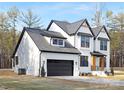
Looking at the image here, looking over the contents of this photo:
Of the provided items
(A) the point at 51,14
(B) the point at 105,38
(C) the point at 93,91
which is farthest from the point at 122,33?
(C) the point at 93,91

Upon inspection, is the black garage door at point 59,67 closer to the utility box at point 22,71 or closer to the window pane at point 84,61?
the window pane at point 84,61

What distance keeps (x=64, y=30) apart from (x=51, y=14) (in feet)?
19.8

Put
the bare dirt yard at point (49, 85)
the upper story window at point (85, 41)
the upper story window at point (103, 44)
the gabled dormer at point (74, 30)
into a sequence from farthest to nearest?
the upper story window at point (103, 44)
the upper story window at point (85, 41)
the gabled dormer at point (74, 30)
the bare dirt yard at point (49, 85)

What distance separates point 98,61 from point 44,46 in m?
10.4

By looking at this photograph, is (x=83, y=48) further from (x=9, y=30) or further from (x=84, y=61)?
(x=9, y=30)

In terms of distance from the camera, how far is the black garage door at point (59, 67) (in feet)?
103

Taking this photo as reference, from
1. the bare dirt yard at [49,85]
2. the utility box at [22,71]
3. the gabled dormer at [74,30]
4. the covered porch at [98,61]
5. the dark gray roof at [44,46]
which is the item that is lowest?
the bare dirt yard at [49,85]

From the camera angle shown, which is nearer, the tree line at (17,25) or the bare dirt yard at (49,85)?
the bare dirt yard at (49,85)

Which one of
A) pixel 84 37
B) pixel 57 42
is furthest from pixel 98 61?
pixel 57 42

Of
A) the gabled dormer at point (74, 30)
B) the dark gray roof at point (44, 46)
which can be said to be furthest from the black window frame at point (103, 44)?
the dark gray roof at point (44, 46)

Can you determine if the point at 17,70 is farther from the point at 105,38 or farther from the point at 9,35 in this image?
the point at 9,35

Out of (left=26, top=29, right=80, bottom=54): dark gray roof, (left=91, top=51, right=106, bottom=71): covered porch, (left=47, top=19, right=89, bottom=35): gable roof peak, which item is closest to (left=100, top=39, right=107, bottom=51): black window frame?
(left=91, top=51, right=106, bottom=71): covered porch

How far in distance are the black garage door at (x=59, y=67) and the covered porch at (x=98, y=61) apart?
4445mm

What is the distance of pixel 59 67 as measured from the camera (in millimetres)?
32219
